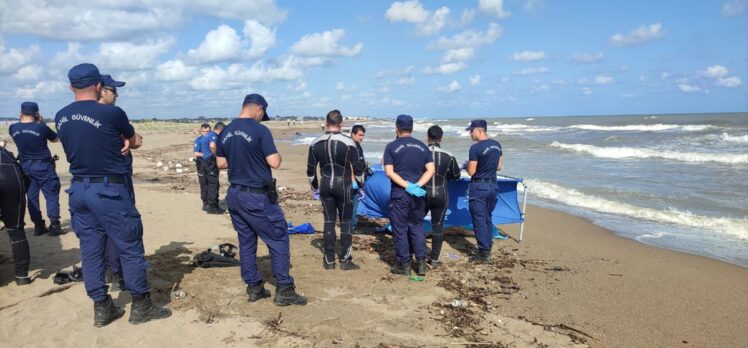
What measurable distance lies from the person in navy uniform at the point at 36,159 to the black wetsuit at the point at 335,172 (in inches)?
142

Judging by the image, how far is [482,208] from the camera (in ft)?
21.1

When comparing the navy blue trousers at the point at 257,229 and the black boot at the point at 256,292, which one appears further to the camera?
the black boot at the point at 256,292

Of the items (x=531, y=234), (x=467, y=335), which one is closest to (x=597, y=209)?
(x=531, y=234)

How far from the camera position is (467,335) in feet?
13.7

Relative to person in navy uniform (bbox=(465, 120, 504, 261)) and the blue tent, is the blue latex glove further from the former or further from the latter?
the blue tent

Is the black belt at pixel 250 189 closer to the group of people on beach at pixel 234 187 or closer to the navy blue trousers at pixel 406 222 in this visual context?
the group of people on beach at pixel 234 187

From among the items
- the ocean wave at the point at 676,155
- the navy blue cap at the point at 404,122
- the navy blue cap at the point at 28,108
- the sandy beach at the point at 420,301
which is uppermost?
the navy blue cap at the point at 28,108

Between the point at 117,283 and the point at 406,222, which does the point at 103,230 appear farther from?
the point at 406,222

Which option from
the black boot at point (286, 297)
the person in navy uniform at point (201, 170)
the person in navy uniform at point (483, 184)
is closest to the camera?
the black boot at point (286, 297)

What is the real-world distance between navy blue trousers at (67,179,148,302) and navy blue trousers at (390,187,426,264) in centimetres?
276

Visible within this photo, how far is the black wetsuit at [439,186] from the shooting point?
19.1 feet

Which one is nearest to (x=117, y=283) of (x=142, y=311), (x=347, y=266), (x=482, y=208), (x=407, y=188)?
(x=142, y=311)

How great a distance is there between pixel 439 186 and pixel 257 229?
7.79 ft

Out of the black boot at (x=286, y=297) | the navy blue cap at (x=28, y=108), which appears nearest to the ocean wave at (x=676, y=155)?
the black boot at (x=286, y=297)
